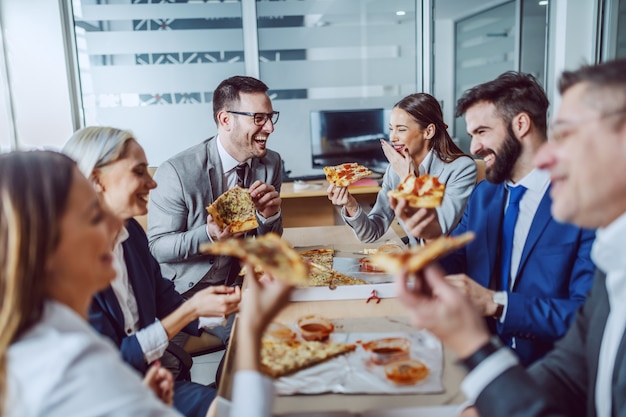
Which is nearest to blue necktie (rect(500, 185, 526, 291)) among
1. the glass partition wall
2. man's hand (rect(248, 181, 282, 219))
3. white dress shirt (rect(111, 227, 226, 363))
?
white dress shirt (rect(111, 227, 226, 363))

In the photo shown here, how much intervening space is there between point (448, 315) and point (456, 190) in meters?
1.92

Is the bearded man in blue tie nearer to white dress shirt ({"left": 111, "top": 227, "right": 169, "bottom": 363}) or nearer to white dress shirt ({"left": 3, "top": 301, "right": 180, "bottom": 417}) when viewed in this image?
white dress shirt ({"left": 111, "top": 227, "right": 169, "bottom": 363})

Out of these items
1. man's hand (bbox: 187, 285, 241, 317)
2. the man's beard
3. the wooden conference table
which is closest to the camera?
the wooden conference table

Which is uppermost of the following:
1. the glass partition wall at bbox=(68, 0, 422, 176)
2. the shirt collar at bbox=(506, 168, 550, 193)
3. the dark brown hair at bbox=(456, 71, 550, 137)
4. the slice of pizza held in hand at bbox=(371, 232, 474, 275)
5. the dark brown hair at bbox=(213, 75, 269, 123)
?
the glass partition wall at bbox=(68, 0, 422, 176)

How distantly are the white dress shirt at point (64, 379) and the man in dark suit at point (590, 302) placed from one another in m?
0.56

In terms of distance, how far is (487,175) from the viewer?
2076 mm

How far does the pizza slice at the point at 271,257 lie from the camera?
3.48ft

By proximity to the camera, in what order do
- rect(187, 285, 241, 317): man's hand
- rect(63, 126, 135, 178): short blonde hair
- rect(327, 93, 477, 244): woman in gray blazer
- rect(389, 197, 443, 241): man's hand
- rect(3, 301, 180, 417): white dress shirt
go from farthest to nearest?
rect(327, 93, 477, 244): woman in gray blazer < rect(389, 197, 443, 241): man's hand < rect(63, 126, 135, 178): short blonde hair < rect(187, 285, 241, 317): man's hand < rect(3, 301, 180, 417): white dress shirt

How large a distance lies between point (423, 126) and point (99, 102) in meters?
3.61

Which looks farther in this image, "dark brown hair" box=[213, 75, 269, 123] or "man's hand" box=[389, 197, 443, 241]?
"dark brown hair" box=[213, 75, 269, 123]

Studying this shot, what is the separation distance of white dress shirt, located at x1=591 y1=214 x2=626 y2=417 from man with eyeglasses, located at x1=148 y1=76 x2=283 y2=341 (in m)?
1.70

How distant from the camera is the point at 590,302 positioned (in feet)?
4.27

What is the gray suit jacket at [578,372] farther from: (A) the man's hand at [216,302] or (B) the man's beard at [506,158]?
(A) the man's hand at [216,302]

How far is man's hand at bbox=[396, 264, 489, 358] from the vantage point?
3.31 ft
